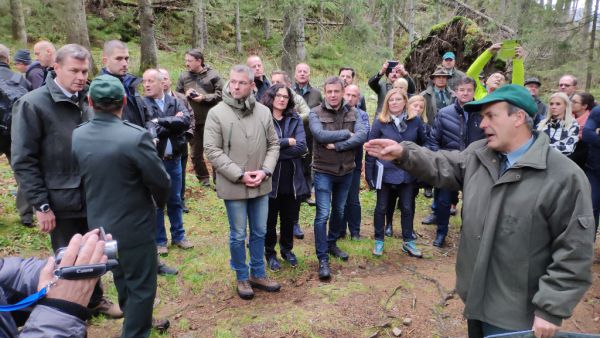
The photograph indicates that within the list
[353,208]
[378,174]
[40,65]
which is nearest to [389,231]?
[353,208]

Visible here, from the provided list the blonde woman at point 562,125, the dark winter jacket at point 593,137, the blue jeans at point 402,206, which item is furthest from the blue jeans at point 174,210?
the dark winter jacket at point 593,137

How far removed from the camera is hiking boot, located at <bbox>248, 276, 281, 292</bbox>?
4.64 m

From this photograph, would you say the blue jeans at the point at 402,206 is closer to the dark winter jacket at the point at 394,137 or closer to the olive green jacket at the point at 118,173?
the dark winter jacket at the point at 394,137

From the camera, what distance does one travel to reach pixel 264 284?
466 centimetres

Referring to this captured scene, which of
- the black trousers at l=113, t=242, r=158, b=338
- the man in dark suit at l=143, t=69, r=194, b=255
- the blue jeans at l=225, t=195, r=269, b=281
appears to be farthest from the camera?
the man in dark suit at l=143, t=69, r=194, b=255

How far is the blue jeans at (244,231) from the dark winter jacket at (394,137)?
192cm

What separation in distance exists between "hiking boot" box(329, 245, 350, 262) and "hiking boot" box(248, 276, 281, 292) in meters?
1.21

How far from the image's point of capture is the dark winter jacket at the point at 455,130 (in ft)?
18.7

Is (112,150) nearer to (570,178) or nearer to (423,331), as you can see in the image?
(570,178)

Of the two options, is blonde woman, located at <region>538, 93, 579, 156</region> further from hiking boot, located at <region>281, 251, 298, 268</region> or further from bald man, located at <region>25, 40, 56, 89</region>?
bald man, located at <region>25, 40, 56, 89</region>

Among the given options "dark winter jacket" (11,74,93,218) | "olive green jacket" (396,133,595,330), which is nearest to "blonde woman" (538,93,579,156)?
"olive green jacket" (396,133,595,330)

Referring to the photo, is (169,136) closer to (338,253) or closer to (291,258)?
(291,258)

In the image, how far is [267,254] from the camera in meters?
5.24

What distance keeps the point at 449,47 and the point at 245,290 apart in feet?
29.5
